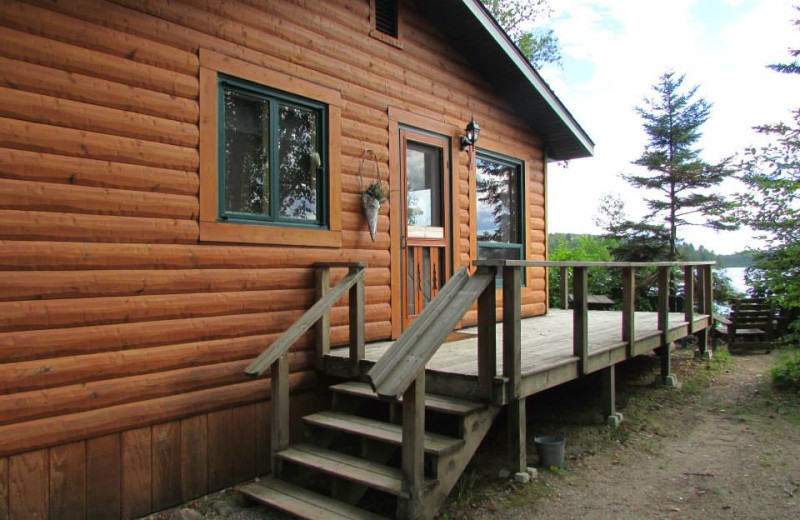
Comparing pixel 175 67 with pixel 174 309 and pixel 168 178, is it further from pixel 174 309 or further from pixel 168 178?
pixel 174 309

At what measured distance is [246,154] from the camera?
14.4ft

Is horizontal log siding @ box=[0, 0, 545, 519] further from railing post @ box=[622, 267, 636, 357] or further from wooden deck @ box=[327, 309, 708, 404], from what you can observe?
railing post @ box=[622, 267, 636, 357]

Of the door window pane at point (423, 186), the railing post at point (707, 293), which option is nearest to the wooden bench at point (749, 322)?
the railing post at point (707, 293)

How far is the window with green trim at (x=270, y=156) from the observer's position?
4.27m

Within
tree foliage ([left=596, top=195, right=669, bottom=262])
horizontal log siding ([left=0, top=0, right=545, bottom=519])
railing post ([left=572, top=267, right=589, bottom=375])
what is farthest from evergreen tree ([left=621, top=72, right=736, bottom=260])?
horizontal log siding ([left=0, top=0, right=545, bottom=519])

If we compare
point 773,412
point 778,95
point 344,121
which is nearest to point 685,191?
point 778,95

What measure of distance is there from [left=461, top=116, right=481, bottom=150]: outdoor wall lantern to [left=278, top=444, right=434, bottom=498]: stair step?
408 cm

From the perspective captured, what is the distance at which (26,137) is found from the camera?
127 inches

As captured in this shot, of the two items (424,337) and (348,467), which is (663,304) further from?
(348,467)

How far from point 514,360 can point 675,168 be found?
1560 centimetres

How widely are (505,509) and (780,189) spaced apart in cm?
582

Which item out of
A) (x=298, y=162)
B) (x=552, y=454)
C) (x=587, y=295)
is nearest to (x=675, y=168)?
(x=587, y=295)

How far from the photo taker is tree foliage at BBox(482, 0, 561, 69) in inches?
805

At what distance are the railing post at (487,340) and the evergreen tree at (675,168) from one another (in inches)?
584
